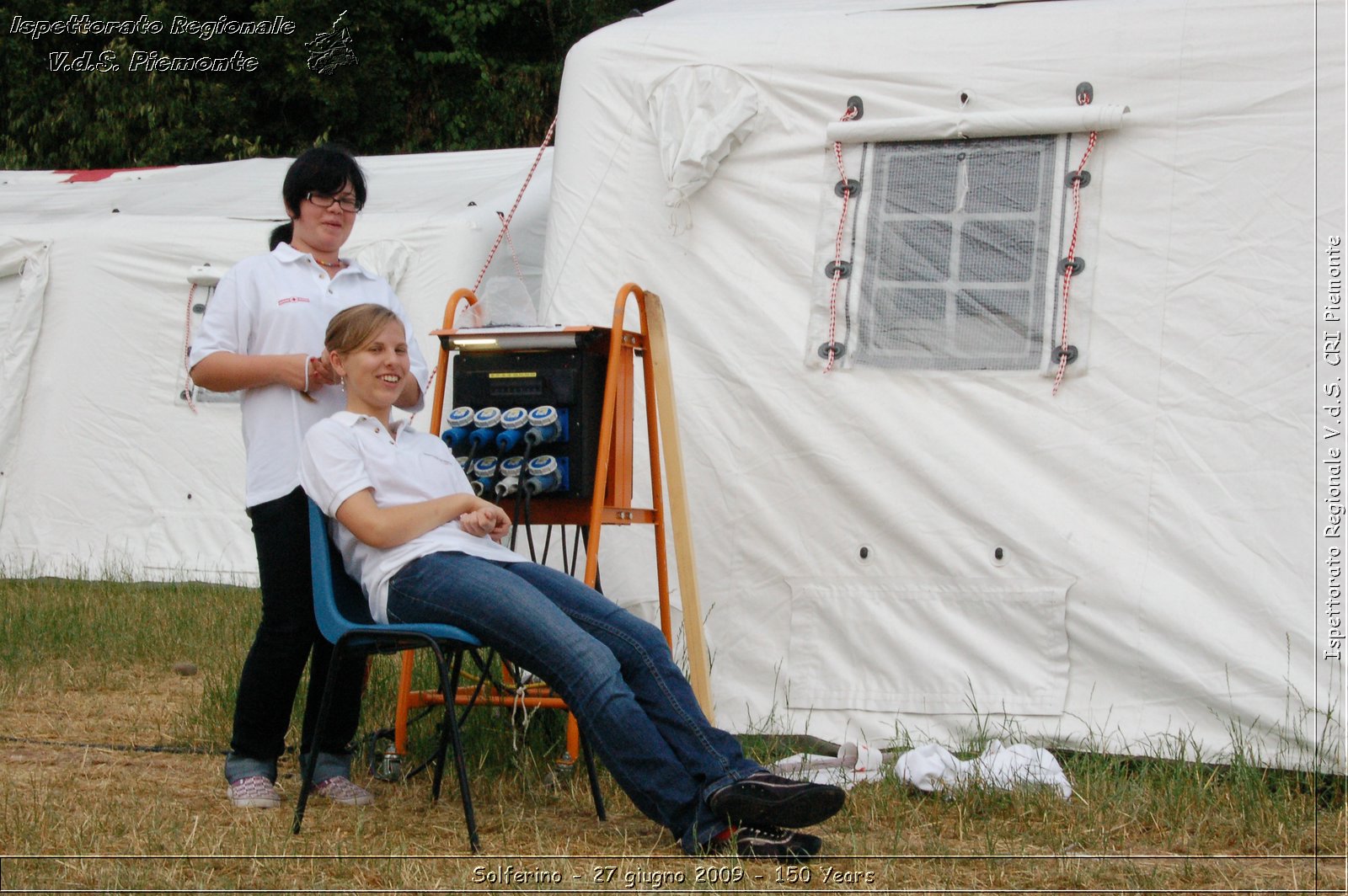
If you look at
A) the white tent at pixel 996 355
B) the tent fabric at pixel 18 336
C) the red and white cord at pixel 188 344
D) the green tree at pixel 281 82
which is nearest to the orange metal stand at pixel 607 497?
the white tent at pixel 996 355

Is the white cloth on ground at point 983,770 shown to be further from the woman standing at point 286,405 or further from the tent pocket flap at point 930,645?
the woman standing at point 286,405

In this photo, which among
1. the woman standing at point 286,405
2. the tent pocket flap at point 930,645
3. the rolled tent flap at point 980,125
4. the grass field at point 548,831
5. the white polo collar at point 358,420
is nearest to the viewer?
the grass field at point 548,831

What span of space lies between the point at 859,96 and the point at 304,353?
176cm

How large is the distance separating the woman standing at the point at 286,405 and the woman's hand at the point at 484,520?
35cm

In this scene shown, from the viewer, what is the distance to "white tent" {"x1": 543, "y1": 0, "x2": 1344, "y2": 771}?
3.61m

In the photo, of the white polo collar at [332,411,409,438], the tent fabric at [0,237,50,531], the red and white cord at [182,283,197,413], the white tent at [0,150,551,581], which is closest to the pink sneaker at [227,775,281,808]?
the white polo collar at [332,411,409,438]

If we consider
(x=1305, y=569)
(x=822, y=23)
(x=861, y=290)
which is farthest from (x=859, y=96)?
(x=1305, y=569)

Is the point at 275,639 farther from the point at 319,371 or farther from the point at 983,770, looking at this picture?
the point at 983,770

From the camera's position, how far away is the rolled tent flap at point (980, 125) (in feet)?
12.5

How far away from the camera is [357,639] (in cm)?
287

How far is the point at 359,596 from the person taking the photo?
3.20 metres

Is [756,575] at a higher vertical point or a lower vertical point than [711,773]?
higher

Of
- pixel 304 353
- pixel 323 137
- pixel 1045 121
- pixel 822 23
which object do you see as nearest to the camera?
pixel 304 353

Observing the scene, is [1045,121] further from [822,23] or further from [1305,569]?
[1305,569]
